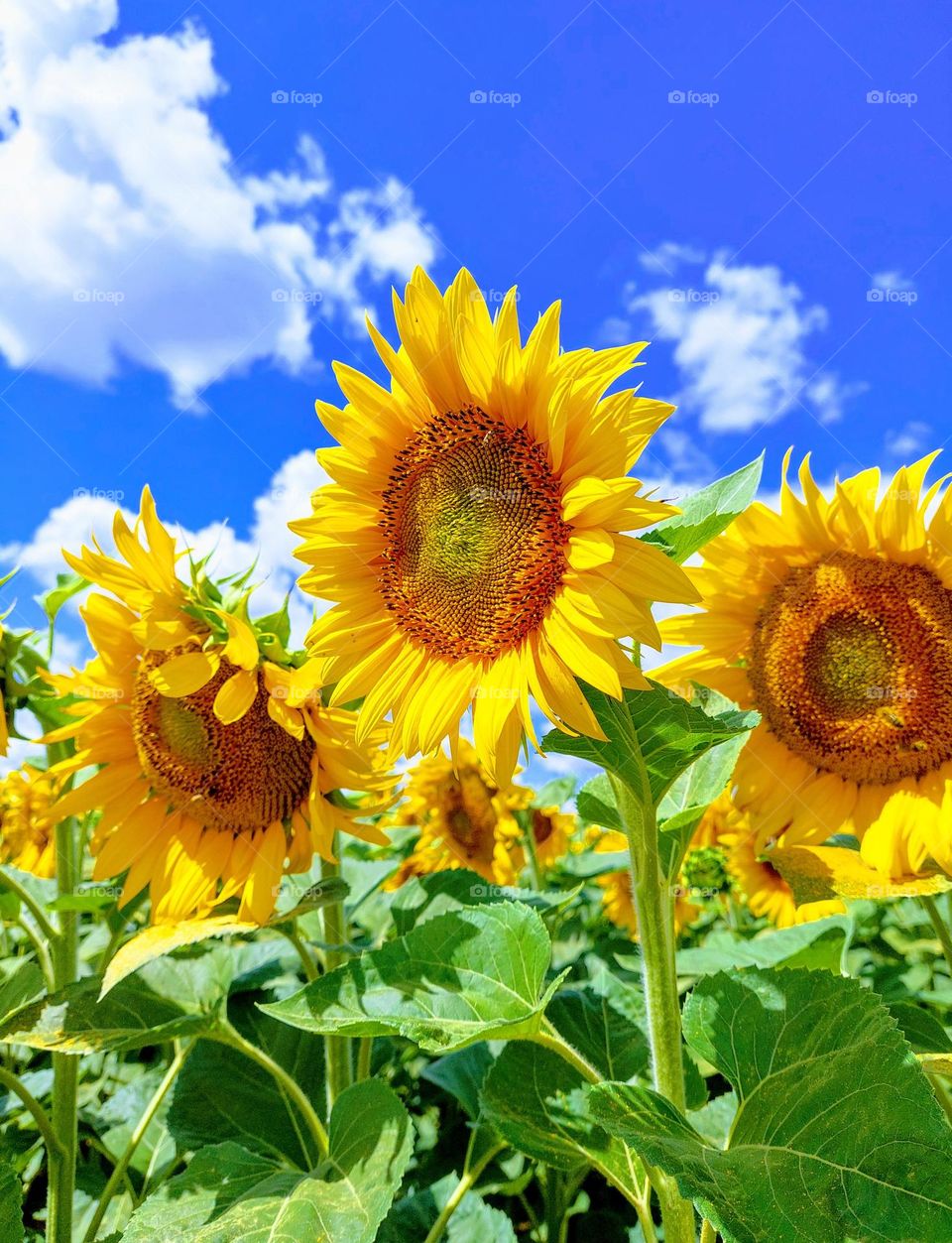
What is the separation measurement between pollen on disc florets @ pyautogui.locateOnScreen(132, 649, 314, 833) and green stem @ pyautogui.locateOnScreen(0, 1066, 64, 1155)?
797 mm

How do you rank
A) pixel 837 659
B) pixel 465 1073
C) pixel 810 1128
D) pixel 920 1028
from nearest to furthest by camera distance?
pixel 810 1128 < pixel 920 1028 < pixel 837 659 < pixel 465 1073

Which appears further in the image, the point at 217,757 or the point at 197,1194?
the point at 217,757

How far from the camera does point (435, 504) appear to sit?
210 cm

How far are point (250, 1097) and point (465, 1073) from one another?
2.02ft

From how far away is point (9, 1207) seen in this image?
2.12 metres

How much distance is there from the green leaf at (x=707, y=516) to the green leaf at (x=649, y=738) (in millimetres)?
263

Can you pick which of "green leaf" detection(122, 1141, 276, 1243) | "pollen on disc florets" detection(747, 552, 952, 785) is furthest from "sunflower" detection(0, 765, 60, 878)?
"pollen on disc florets" detection(747, 552, 952, 785)

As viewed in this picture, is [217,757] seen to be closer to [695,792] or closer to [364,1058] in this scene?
[364,1058]

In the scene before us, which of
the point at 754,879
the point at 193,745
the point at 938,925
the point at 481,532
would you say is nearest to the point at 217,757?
the point at 193,745

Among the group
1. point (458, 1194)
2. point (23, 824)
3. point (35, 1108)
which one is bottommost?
point (458, 1194)

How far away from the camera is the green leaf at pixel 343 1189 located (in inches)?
73.1

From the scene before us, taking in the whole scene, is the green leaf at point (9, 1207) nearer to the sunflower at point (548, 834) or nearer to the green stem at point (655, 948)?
the green stem at point (655, 948)

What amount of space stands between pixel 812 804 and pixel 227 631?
66.6 inches

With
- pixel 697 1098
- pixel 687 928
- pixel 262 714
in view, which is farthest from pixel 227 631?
pixel 687 928
